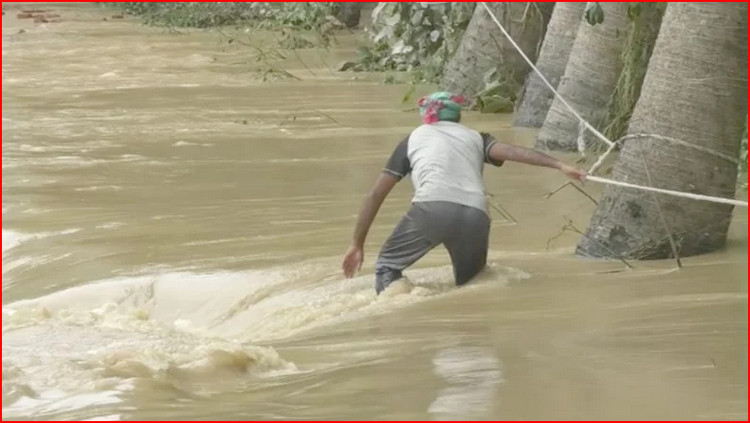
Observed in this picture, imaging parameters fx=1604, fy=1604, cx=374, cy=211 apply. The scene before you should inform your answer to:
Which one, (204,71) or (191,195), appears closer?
(191,195)

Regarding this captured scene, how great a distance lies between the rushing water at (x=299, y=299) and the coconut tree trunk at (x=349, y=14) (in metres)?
13.0

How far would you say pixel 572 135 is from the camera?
13.5 m

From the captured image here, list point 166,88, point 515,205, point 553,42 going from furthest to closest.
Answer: point 166,88 → point 553,42 → point 515,205

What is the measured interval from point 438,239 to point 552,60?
708 centimetres

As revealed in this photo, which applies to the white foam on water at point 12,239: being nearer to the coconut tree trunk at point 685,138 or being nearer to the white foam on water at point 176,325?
the white foam on water at point 176,325

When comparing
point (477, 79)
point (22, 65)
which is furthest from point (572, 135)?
point (22, 65)

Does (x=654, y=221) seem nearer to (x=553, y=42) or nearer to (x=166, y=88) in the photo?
(x=553, y=42)

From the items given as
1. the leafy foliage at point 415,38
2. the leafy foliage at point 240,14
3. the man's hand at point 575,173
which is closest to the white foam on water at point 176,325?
the man's hand at point 575,173

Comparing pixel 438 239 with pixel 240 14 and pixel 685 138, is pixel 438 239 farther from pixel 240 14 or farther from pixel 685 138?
pixel 240 14

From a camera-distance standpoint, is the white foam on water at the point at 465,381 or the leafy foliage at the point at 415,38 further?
the leafy foliage at the point at 415,38

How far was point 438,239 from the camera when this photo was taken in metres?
8.41

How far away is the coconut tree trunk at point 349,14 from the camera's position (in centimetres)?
2939

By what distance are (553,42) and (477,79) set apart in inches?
87.1

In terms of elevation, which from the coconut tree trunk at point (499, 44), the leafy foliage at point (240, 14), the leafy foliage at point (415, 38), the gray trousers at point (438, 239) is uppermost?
the gray trousers at point (438, 239)
